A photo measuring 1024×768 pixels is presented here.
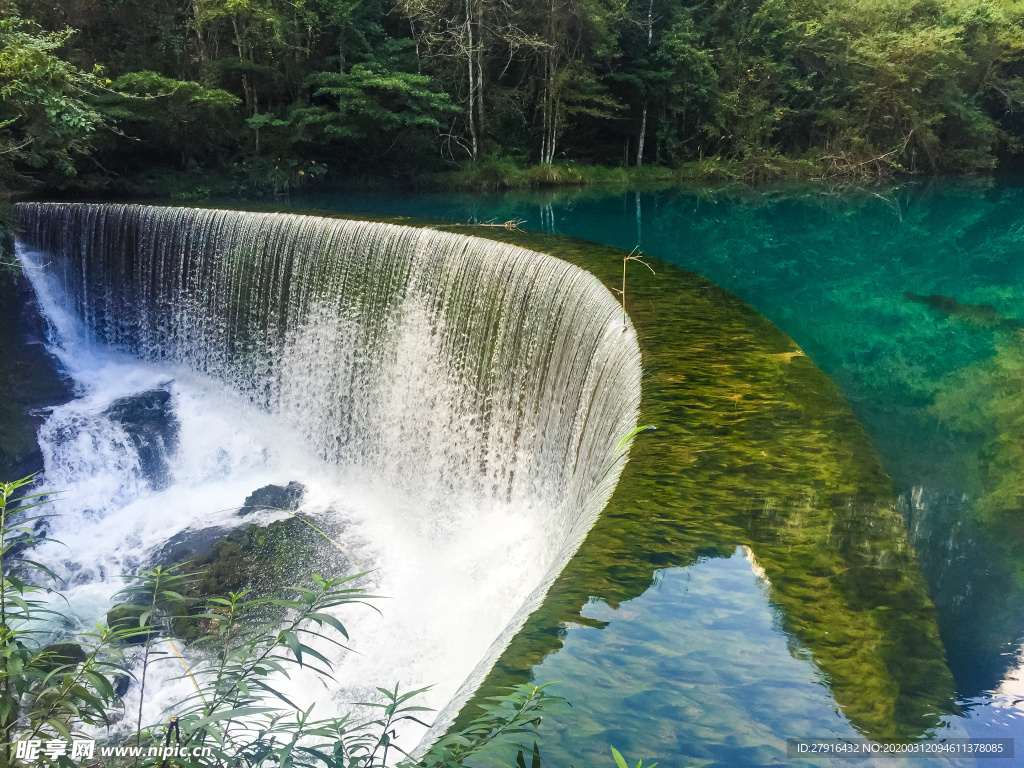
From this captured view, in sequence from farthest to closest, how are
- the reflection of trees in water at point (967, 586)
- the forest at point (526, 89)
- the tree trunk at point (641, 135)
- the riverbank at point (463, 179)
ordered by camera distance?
the tree trunk at point (641, 135)
the forest at point (526, 89)
the riverbank at point (463, 179)
the reflection of trees in water at point (967, 586)

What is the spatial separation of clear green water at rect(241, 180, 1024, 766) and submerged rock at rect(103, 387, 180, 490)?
5569mm

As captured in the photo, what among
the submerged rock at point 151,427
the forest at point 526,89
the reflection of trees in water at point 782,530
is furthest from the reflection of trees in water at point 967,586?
the forest at point 526,89

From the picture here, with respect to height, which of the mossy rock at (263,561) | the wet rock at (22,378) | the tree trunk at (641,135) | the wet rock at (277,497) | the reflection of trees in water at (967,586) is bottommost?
the wet rock at (277,497)

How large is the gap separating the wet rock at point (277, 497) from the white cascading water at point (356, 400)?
0.18 meters

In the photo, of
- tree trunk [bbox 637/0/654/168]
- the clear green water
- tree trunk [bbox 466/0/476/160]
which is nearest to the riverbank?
tree trunk [bbox 637/0/654/168]

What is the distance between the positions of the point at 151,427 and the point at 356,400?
2748 mm

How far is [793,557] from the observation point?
3000 mm

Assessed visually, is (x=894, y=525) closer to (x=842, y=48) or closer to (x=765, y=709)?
(x=765, y=709)

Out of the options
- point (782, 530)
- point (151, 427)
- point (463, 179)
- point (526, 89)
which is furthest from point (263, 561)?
point (526, 89)

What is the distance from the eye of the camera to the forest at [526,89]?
13547 mm

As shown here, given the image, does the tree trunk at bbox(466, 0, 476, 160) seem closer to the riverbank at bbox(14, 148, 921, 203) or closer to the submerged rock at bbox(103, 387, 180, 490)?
the riverbank at bbox(14, 148, 921, 203)

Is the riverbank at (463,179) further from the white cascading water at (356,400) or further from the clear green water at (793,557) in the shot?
the clear green water at (793,557)

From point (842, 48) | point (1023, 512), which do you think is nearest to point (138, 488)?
point (1023, 512)

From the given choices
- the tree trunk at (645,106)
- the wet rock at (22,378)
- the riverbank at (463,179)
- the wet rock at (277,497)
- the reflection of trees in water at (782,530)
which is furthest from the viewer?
the tree trunk at (645,106)
